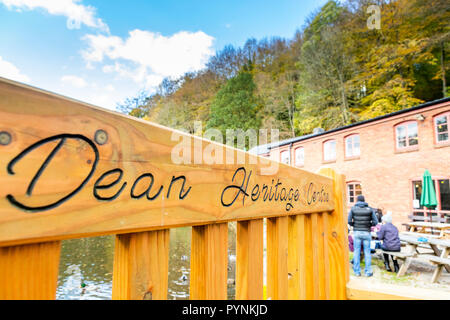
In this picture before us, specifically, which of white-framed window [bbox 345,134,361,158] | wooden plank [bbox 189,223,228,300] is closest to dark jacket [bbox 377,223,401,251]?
wooden plank [bbox 189,223,228,300]

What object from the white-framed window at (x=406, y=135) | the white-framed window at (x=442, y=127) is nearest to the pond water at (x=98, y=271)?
the white-framed window at (x=406, y=135)

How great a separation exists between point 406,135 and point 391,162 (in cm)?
146

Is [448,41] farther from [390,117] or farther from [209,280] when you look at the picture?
[209,280]

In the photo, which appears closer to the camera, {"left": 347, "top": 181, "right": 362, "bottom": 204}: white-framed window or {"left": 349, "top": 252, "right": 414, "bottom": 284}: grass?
{"left": 349, "top": 252, "right": 414, "bottom": 284}: grass

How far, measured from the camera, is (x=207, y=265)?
0.73 metres

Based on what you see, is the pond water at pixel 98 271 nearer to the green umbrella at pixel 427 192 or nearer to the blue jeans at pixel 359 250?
the blue jeans at pixel 359 250

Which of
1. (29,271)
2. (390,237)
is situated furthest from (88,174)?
(390,237)

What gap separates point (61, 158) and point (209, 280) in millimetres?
529

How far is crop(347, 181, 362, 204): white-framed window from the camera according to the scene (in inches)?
557

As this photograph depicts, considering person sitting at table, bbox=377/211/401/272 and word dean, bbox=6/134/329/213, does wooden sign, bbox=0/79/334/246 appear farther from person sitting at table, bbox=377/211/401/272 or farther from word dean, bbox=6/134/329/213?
person sitting at table, bbox=377/211/401/272

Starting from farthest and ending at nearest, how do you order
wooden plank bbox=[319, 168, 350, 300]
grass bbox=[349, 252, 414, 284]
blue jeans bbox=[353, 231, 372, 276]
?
blue jeans bbox=[353, 231, 372, 276] → grass bbox=[349, 252, 414, 284] → wooden plank bbox=[319, 168, 350, 300]

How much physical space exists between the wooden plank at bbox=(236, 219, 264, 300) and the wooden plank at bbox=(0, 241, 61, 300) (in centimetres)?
57

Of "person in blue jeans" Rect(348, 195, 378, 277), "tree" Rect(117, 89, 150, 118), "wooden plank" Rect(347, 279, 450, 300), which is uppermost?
"tree" Rect(117, 89, 150, 118)
